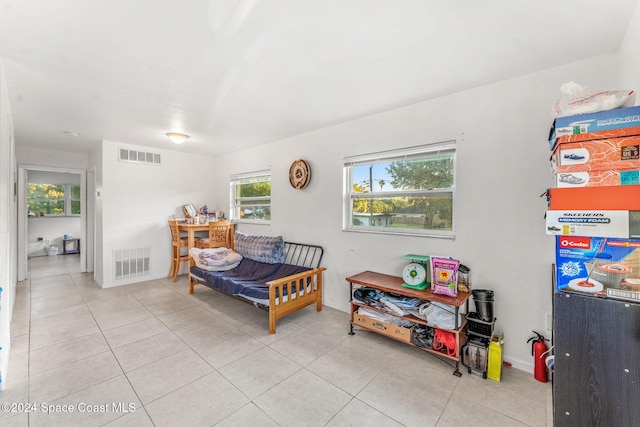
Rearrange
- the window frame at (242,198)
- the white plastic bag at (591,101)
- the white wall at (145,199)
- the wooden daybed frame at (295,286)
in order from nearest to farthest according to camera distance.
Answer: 1. the white plastic bag at (591,101)
2. the wooden daybed frame at (295,286)
3. the white wall at (145,199)
4. the window frame at (242,198)

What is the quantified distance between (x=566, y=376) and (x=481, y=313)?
1.07m

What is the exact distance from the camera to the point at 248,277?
3.52m

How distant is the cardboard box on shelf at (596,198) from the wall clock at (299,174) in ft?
9.02

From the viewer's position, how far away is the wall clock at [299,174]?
362cm

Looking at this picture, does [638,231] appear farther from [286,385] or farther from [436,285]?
[286,385]

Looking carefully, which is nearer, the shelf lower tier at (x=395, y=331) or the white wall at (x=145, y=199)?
the shelf lower tier at (x=395, y=331)

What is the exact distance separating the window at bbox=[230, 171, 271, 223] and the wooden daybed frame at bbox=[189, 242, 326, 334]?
98 centimetres

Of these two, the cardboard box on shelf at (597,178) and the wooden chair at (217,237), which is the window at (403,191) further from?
the wooden chair at (217,237)

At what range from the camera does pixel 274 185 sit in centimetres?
419

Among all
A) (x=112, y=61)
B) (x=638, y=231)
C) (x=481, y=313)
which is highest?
(x=112, y=61)

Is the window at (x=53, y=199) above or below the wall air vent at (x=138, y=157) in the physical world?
below

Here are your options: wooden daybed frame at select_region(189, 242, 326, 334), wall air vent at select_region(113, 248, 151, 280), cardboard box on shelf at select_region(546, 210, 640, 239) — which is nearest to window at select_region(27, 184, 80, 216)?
A: wall air vent at select_region(113, 248, 151, 280)

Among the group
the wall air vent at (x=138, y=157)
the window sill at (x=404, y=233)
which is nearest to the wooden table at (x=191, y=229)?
the wall air vent at (x=138, y=157)

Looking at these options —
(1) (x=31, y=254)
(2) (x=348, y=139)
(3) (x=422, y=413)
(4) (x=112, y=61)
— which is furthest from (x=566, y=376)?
(1) (x=31, y=254)
